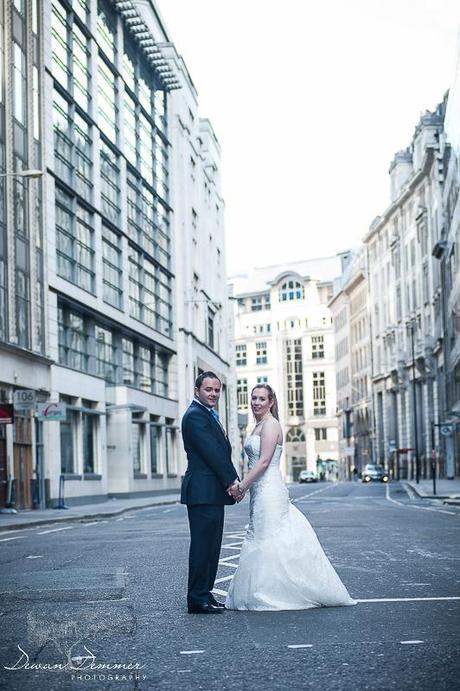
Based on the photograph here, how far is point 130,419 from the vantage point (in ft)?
166

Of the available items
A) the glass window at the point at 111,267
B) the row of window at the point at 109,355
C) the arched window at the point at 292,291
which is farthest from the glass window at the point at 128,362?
the arched window at the point at 292,291

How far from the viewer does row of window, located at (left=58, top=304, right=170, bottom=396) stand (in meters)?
43.8

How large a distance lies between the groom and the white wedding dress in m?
0.25

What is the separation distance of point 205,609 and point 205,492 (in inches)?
34.1

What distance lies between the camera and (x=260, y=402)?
8.73 m

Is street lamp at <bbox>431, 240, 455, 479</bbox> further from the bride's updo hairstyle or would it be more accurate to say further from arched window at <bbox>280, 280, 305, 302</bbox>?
arched window at <bbox>280, 280, 305, 302</bbox>

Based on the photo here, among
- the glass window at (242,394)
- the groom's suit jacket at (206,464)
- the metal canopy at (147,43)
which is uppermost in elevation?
the metal canopy at (147,43)

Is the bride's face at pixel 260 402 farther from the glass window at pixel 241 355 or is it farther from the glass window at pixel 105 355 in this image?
the glass window at pixel 241 355

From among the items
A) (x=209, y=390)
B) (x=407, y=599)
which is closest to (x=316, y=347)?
(x=407, y=599)

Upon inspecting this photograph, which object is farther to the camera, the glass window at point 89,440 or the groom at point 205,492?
the glass window at point 89,440

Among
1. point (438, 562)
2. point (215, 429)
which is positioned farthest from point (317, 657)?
point (438, 562)

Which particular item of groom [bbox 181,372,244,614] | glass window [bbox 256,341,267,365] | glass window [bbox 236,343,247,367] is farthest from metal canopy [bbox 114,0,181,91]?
glass window [bbox 236,343,247,367]

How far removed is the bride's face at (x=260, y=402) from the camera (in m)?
8.72

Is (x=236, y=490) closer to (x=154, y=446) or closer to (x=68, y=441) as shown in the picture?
(x=68, y=441)
